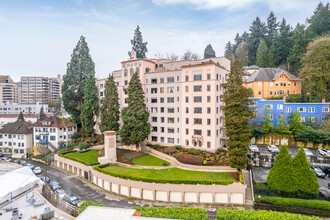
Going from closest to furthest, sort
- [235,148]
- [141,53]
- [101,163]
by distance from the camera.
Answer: [235,148]
[101,163]
[141,53]

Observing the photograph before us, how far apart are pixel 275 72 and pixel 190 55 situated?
108ft

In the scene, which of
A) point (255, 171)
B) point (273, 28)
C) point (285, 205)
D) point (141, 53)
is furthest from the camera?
point (273, 28)

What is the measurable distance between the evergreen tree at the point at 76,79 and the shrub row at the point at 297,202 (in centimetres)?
4978

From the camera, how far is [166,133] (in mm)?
45000

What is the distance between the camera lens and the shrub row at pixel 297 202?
23031 millimetres

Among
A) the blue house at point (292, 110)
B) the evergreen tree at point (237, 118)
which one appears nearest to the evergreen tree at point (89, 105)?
the evergreen tree at point (237, 118)

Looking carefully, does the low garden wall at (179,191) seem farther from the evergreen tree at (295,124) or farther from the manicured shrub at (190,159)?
the evergreen tree at (295,124)

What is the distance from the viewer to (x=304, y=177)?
25016 millimetres

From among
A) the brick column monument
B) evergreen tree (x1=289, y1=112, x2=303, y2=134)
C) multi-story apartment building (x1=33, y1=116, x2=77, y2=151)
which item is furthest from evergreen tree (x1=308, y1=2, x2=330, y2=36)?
multi-story apartment building (x1=33, y1=116, x2=77, y2=151)

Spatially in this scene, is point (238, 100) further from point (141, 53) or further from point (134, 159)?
point (141, 53)

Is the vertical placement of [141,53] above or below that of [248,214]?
above

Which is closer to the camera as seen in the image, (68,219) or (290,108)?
(68,219)

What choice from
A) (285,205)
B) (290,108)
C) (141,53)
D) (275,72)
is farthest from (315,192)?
(141,53)

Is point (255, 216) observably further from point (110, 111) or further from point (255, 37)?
point (255, 37)
